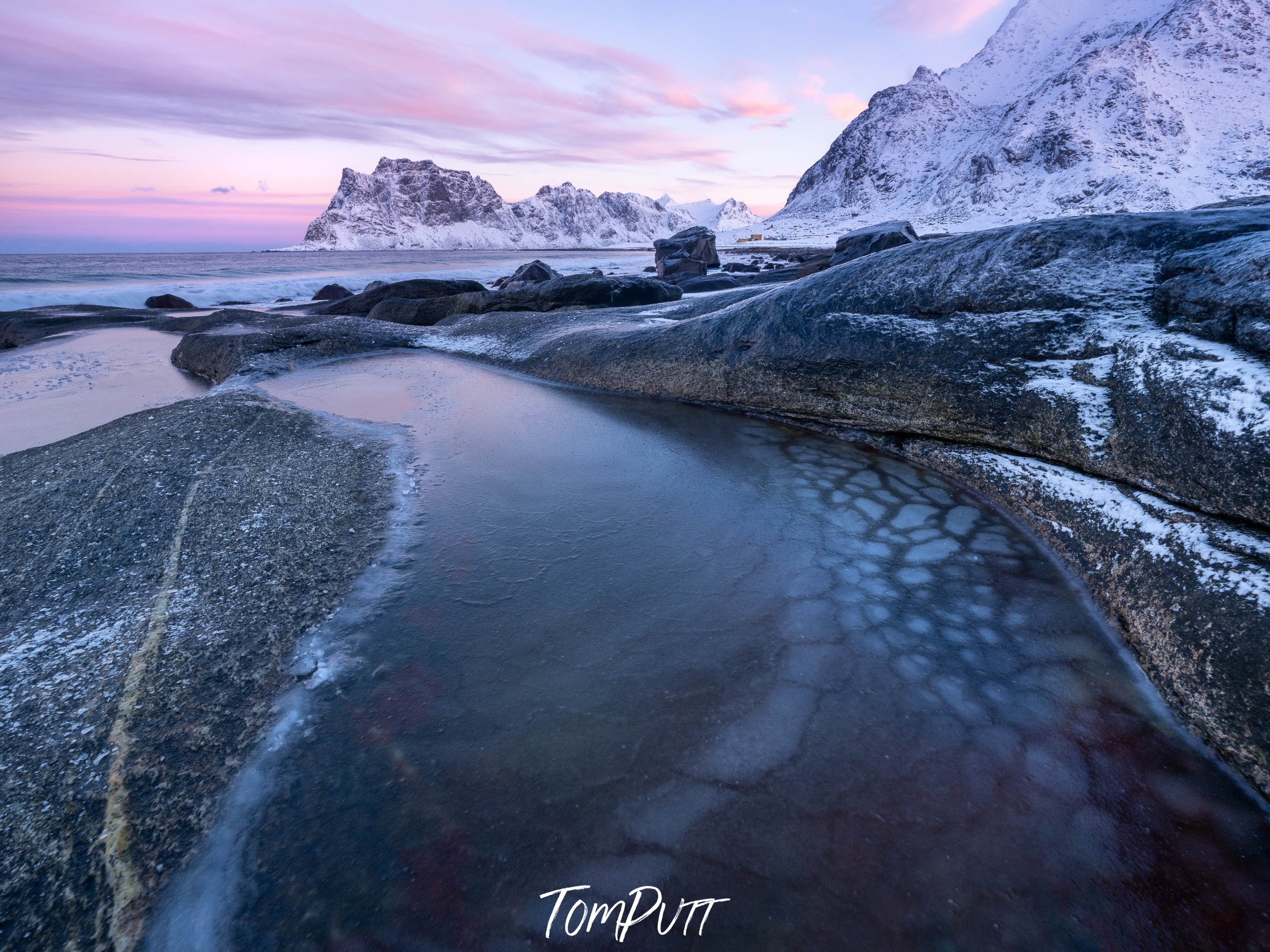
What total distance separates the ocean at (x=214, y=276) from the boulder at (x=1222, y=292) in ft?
72.6

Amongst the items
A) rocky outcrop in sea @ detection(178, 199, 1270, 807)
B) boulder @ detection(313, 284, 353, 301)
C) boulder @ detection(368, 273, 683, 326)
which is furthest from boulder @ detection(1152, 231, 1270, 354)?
boulder @ detection(313, 284, 353, 301)

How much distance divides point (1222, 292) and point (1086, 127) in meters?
68.2

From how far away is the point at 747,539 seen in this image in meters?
2.97

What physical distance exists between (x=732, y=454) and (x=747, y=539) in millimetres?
1345

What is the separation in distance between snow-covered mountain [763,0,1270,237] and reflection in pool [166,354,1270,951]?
143 feet

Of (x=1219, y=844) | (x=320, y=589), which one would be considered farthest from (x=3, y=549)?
(x=1219, y=844)

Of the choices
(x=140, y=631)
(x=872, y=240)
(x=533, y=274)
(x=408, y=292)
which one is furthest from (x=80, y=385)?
(x=872, y=240)

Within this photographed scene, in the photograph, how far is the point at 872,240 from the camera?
59.7 feet

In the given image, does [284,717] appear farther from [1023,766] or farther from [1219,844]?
[1219,844]
